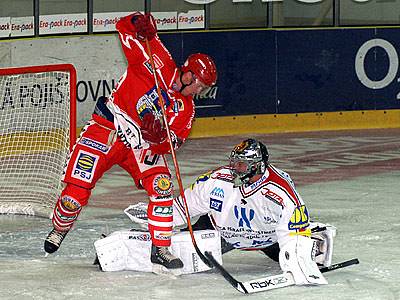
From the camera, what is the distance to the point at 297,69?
14156mm

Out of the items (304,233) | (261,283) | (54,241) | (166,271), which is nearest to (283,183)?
(304,233)

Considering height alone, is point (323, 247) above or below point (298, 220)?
below

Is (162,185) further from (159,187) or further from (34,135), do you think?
(34,135)

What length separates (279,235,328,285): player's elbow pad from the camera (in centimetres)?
638

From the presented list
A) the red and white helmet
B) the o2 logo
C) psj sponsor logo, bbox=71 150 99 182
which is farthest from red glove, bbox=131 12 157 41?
the o2 logo

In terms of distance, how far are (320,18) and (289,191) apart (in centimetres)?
862

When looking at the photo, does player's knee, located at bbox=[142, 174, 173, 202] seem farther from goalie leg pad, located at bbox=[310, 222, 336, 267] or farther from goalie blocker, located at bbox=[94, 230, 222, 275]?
goalie leg pad, located at bbox=[310, 222, 336, 267]

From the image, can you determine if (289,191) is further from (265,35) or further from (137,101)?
(265,35)

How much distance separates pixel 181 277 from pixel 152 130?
2.72 ft

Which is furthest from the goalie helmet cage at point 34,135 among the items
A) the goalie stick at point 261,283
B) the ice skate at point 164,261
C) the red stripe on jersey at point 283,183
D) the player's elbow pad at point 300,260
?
the player's elbow pad at point 300,260

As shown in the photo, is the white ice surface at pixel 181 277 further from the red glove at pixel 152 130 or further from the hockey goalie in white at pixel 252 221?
the red glove at pixel 152 130

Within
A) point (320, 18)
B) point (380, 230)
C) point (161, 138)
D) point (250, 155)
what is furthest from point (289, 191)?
point (320, 18)

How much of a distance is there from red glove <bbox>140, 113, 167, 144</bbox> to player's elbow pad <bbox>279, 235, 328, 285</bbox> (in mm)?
893

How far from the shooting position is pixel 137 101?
6.91m
